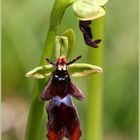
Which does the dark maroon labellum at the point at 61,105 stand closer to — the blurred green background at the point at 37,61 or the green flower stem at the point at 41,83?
the green flower stem at the point at 41,83

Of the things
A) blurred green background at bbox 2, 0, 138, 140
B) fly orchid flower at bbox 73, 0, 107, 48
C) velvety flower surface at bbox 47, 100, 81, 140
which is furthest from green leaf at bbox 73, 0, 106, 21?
blurred green background at bbox 2, 0, 138, 140

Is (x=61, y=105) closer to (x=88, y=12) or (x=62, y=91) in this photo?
(x=62, y=91)

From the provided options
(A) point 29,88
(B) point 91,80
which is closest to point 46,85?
(B) point 91,80

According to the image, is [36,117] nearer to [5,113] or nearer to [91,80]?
[91,80]

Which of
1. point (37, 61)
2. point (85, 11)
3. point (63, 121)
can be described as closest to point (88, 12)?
point (85, 11)

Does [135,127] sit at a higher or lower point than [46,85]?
lower

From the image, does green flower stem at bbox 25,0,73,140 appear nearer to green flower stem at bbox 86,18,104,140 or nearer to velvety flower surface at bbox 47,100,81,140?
velvety flower surface at bbox 47,100,81,140

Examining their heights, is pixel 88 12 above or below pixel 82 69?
above
